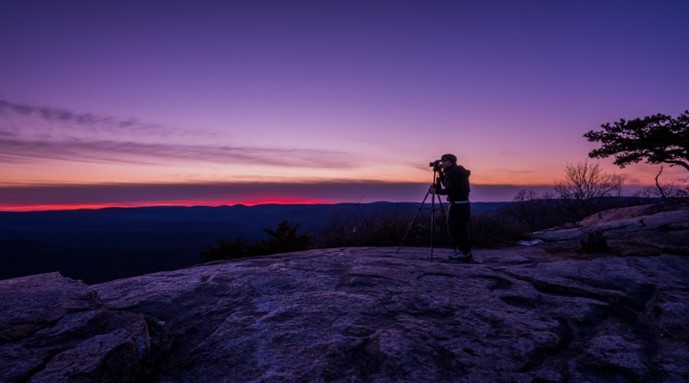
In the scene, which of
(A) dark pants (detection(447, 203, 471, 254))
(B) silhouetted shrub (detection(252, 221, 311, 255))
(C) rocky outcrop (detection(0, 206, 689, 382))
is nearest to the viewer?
(C) rocky outcrop (detection(0, 206, 689, 382))

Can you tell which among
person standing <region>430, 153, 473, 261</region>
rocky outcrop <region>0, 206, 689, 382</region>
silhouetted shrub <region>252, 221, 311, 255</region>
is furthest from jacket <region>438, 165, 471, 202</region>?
silhouetted shrub <region>252, 221, 311, 255</region>

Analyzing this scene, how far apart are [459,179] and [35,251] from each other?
178161mm

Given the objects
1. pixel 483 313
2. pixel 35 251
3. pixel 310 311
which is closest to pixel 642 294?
pixel 483 313

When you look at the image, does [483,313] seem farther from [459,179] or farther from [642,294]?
[459,179]

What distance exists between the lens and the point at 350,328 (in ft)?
11.6

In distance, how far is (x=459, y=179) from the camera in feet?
25.3

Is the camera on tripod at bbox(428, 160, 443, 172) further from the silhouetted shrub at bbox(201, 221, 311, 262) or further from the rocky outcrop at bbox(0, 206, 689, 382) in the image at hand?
the silhouetted shrub at bbox(201, 221, 311, 262)

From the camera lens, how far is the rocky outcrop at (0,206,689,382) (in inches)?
112

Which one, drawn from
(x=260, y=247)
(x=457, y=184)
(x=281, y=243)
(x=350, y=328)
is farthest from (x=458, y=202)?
(x=260, y=247)

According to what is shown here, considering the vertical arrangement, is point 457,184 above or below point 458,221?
above

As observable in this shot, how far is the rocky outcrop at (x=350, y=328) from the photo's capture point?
2.85m

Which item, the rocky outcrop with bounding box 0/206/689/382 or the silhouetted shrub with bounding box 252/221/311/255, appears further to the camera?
the silhouetted shrub with bounding box 252/221/311/255

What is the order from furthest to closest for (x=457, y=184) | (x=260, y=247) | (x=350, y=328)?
(x=260, y=247), (x=457, y=184), (x=350, y=328)

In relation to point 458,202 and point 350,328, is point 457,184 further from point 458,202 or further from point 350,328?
point 350,328
